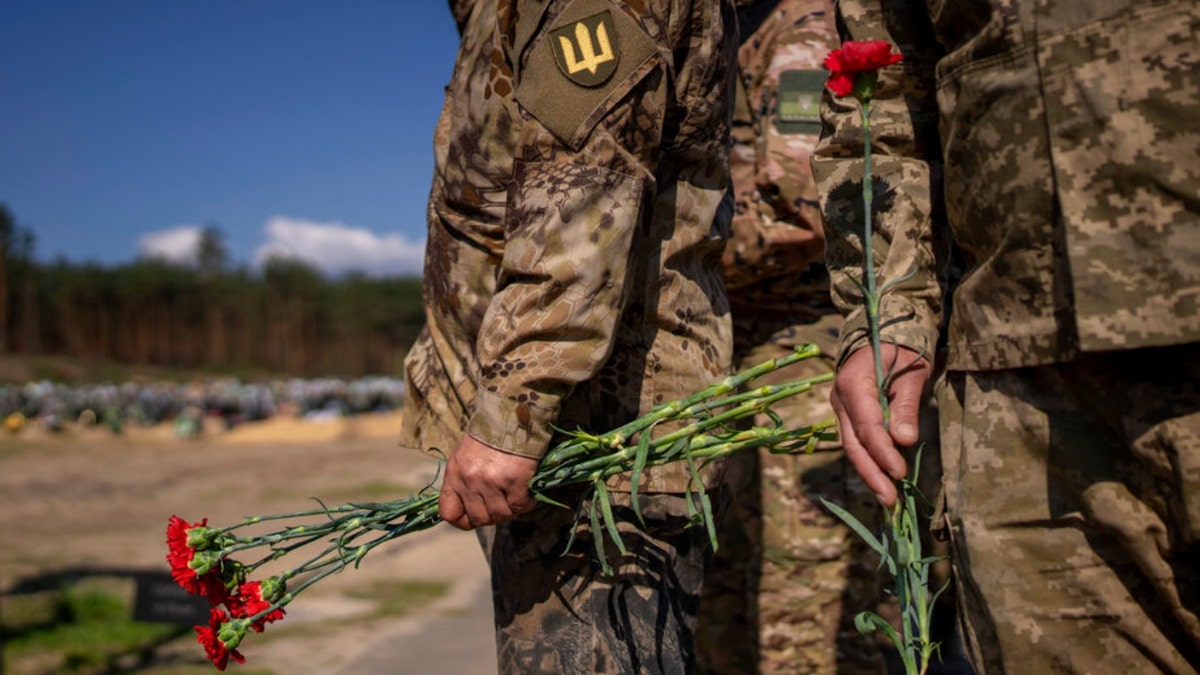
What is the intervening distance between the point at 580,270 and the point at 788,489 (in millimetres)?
1390

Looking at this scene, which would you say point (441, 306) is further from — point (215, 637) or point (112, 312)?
point (112, 312)

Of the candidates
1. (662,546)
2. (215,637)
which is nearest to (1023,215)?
(662,546)

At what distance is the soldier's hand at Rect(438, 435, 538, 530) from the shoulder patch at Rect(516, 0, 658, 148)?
1.68ft

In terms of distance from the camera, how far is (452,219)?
6.57 feet

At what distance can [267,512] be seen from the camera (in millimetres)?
9156

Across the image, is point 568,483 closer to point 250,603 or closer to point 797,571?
point 250,603

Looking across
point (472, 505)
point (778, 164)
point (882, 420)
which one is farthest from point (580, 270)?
point (778, 164)

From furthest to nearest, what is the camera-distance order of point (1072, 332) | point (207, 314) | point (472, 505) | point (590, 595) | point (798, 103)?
point (207, 314) → point (798, 103) → point (590, 595) → point (472, 505) → point (1072, 332)

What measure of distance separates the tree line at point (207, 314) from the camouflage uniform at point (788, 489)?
39075 millimetres

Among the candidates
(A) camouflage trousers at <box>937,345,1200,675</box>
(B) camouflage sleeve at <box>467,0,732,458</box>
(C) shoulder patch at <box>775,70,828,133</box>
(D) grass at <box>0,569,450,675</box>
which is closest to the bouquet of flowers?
(B) camouflage sleeve at <box>467,0,732,458</box>

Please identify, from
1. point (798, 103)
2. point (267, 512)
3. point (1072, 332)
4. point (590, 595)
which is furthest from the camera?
point (267, 512)

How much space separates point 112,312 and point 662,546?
4434 centimetres

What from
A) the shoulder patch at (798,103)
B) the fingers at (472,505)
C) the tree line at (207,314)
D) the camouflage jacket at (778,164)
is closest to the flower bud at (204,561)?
the fingers at (472,505)

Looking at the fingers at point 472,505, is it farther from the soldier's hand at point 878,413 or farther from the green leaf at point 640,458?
the soldier's hand at point 878,413
